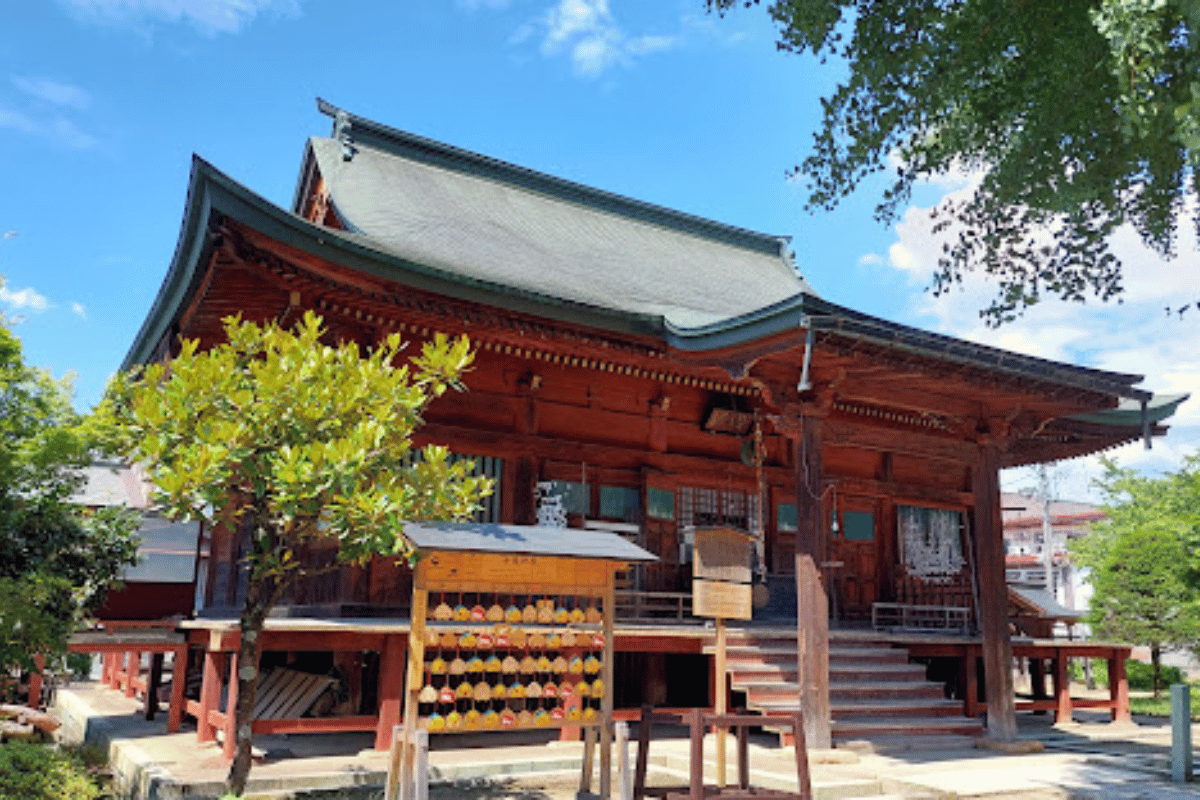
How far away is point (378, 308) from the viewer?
35.4 feet

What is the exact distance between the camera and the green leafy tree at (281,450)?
20.4ft

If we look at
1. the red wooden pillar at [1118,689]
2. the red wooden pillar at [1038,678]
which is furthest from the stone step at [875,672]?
the red wooden pillar at [1038,678]

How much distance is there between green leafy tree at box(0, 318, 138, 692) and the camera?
7410mm

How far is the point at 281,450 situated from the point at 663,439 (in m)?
8.12

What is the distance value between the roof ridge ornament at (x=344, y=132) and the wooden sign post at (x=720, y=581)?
10636 millimetres

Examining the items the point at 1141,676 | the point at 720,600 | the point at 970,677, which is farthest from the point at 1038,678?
the point at 1141,676

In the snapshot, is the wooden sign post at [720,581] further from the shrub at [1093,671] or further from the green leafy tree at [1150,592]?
the shrub at [1093,671]

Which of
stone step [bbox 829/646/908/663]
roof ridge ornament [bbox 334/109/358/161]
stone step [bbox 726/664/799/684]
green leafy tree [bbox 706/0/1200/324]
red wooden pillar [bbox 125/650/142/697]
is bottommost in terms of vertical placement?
red wooden pillar [bbox 125/650/142/697]

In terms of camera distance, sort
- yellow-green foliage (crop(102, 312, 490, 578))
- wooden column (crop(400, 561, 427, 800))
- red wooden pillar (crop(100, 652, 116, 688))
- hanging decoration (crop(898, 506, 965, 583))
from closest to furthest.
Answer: yellow-green foliage (crop(102, 312, 490, 578)) → wooden column (crop(400, 561, 427, 800)) → hanging decoration (crop(898, 506, 965, 583)) → red wooden pillar (crop(100, 652, 116, 688))

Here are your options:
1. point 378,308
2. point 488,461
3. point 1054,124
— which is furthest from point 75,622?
point 1054,124

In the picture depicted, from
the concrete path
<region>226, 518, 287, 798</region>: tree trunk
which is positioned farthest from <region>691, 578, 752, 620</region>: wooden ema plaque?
<region>226, 518, 287, 798</region>: tree trunk

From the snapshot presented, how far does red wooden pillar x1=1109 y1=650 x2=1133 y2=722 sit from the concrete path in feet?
12.0

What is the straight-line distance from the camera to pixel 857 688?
11328mm

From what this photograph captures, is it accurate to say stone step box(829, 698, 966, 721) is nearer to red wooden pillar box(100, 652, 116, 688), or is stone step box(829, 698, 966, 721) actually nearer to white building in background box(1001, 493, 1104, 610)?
red wooden pillar box(100, 652, 116, 688)
